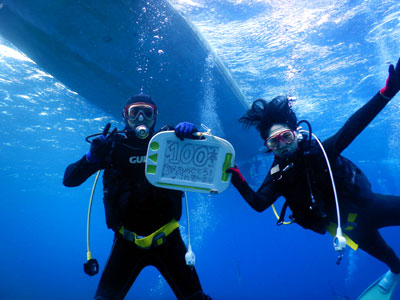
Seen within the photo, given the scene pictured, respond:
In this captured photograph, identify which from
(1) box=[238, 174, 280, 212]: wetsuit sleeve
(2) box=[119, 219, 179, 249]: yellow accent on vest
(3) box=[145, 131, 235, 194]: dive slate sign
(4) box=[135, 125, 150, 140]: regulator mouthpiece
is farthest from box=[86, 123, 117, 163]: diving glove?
(1) box=[238, 174, 280, 212]: wetsuit sleeve

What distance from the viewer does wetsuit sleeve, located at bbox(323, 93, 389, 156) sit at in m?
2.94

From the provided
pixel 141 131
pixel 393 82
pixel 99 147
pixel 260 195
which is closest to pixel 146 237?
pixel 99 147

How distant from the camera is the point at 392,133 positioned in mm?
18828

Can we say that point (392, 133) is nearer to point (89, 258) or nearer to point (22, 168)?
point (89, 258)

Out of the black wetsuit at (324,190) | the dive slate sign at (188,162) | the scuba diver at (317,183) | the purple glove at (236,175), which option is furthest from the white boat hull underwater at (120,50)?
the black wetsuit at (324,190)

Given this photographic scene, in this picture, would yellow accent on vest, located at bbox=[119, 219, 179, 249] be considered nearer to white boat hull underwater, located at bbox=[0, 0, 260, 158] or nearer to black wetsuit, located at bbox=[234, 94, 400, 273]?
black wetsuit, located at bbox=[234, 94, 400, 273]

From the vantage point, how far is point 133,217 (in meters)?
3.12

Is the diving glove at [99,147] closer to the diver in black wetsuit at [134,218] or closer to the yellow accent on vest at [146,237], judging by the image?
the diver in black wetsuit at [134,218]

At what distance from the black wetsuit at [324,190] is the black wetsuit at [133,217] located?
1.27 meters

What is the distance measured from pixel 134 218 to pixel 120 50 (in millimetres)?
4726

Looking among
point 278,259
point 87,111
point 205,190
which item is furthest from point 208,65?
point 278,259

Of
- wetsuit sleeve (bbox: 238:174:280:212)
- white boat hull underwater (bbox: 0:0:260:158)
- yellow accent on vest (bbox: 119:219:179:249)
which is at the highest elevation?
white boat hull underwater (bbox: 0:0:260:158)

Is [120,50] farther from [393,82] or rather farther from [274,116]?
[393,82]

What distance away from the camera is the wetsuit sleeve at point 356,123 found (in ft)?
9.63
